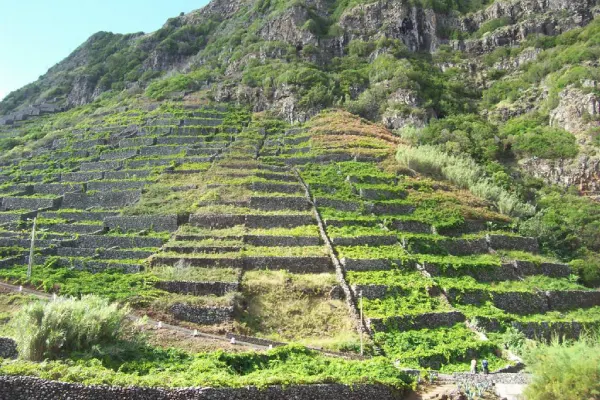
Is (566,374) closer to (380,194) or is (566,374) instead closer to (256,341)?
(256,341)

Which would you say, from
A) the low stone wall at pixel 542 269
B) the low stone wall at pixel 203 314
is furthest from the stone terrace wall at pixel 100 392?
the low stone wall at pixel 542 269

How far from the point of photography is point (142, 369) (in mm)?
18641

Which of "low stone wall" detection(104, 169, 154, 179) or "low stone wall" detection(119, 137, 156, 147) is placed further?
"low stone wall" detection(119, 137, 156, 147)

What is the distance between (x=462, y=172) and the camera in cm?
4853

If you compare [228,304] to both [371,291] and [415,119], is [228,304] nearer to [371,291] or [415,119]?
[371,291]

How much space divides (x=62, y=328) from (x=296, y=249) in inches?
679

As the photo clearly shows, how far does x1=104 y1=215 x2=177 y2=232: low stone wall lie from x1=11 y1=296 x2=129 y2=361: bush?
59.5 feet

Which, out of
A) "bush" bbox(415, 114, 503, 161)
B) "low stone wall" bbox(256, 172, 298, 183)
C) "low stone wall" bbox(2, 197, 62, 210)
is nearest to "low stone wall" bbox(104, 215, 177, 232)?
"low stone wall" bbox(256, 172, 298, 183)

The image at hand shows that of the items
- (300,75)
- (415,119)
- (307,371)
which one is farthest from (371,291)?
(300,75)

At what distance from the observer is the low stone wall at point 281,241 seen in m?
34.3

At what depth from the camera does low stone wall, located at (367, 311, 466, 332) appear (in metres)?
26.5

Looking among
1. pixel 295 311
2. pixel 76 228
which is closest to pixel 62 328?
pixel 295 311

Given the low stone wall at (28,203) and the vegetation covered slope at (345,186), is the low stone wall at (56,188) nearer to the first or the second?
the vegetation covered slope at (345,186)

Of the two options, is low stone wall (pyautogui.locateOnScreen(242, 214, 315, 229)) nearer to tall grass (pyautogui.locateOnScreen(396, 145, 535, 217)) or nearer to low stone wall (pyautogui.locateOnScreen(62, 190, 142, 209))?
low stone wall (pyautogui.locateOnScreen(62, 190, 142, 209))
